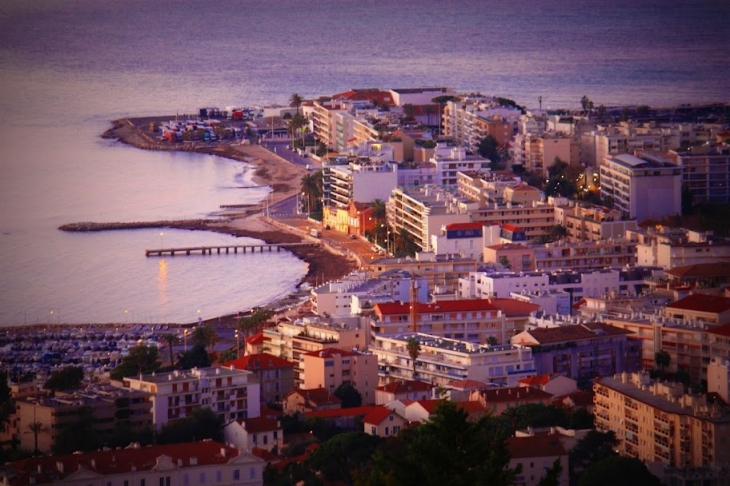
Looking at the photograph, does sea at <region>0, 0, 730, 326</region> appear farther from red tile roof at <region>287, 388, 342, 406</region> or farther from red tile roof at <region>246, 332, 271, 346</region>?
red tile roof at <region>287, 388, 342, 406</region>

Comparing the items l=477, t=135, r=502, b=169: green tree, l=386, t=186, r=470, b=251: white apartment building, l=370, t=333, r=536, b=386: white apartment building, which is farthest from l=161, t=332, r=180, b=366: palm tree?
l=477, t=135, r=502, b=169: green tree

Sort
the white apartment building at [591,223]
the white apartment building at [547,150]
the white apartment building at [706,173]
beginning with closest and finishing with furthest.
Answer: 1. the white apartment building at [591,223]
2. the white apartment building at [706,173]
3. the white apartment building at [547,150]

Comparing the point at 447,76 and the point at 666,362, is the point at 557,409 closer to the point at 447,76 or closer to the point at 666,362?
the point at 666,362

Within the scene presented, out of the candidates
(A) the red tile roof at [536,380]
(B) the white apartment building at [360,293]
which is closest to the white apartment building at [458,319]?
(B) the white apartment building at [360,293]

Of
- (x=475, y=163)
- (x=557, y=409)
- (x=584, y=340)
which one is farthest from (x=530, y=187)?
(x=557, y=409)

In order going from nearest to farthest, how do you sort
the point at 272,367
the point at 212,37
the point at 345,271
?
the point at 272,367 → the point at 345,271 → the point at 212,37

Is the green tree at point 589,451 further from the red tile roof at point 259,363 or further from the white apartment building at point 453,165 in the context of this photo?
the white apartment building at point 453,165
